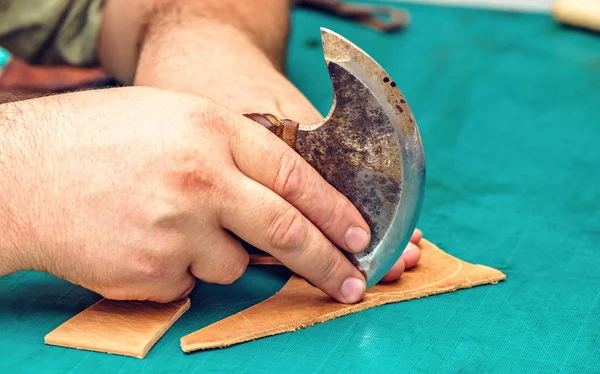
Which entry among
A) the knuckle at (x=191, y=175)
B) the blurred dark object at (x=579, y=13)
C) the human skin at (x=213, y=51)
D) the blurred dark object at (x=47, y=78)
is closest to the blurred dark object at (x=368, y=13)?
the blurred dark object at (x=579, y=13)

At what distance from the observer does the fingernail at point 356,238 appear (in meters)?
1.06

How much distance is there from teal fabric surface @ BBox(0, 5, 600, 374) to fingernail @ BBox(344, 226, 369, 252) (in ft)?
0.35

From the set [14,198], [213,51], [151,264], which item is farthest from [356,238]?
[213,51]

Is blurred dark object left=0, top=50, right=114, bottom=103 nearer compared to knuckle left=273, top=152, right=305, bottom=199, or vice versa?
knuckle left=273, top=152, right=305, bottom=199

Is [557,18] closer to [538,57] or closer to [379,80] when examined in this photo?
[538,57]

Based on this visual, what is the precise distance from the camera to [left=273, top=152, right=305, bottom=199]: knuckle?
1021 mm

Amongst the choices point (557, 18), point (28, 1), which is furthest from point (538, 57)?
point (28, 1)

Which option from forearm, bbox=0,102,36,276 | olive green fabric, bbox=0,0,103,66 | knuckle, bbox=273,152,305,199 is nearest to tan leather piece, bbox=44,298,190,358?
forearm, bbox=0,102,36,276

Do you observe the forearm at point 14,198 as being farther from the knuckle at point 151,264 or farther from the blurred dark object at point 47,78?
the blurred dark object at point 47,78

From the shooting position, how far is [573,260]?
126cm

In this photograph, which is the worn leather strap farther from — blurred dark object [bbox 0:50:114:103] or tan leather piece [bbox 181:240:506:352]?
blurred dark object [bbox 0:50:114:103]

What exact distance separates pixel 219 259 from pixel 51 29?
1.08 meters

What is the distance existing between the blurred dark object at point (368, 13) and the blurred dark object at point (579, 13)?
495 mm

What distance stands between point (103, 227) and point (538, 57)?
63.4 inches
